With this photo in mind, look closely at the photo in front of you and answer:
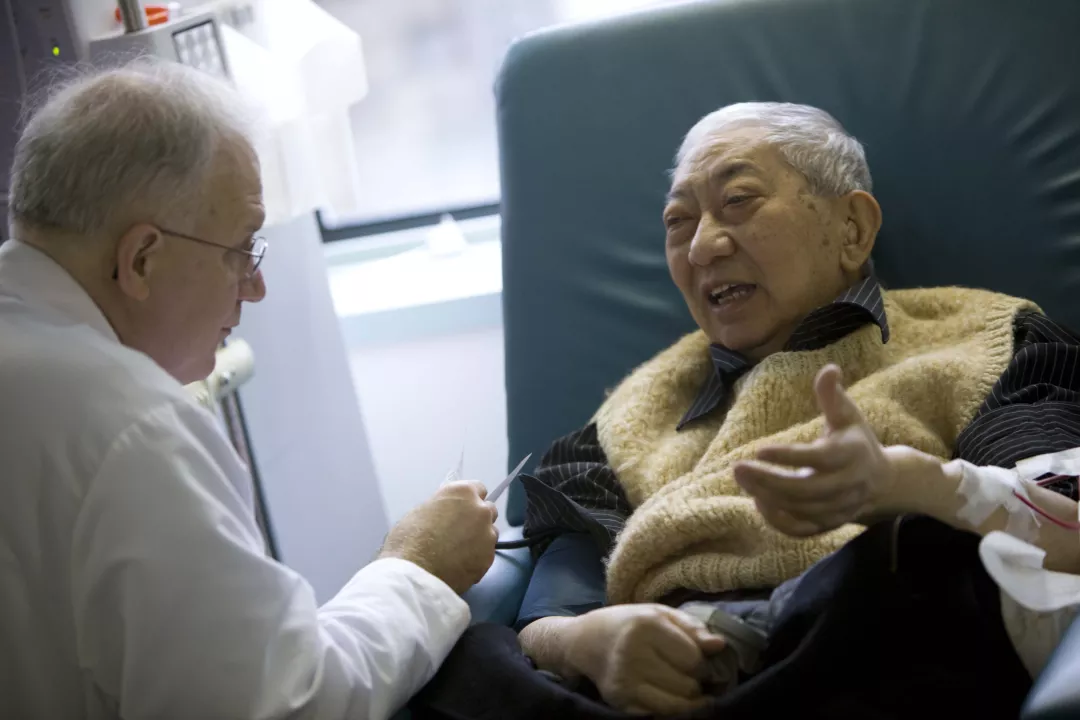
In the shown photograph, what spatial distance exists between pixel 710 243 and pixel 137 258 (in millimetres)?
723

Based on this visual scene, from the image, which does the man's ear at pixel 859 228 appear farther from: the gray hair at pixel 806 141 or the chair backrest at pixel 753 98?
the chair backrest at pixel 753 98

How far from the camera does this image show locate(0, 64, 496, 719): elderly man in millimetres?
940

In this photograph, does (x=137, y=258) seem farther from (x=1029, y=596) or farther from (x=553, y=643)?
(x=1029, y=596)

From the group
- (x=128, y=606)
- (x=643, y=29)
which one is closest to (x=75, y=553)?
(x=128, y=606)

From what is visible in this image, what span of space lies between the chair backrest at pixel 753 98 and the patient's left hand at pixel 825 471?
70cm

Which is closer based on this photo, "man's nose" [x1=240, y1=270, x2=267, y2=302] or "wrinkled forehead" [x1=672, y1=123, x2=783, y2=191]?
"man's nose" [x1=240, y1=270, x2=267, y2=302]

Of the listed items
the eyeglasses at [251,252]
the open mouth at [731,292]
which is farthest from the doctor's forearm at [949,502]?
the eyeglasses at [251,252]

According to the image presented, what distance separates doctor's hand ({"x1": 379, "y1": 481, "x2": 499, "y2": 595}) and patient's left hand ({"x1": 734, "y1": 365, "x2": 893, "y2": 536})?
436 millimetres

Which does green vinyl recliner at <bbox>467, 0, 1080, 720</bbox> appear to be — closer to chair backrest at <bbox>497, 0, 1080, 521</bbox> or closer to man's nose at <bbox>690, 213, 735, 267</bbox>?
chair backrest at <bbox>497, 0, 1080, 521</bbox>

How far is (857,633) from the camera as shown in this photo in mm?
978

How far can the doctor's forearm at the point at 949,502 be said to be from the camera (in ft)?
3.42

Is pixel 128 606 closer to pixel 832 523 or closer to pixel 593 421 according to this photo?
pixel 832 523

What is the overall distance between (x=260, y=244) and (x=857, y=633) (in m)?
0.77

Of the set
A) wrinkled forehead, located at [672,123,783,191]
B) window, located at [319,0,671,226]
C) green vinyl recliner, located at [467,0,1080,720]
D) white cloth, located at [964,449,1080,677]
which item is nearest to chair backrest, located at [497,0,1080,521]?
green vinyl recliner, located at [467,0,1080,720]
